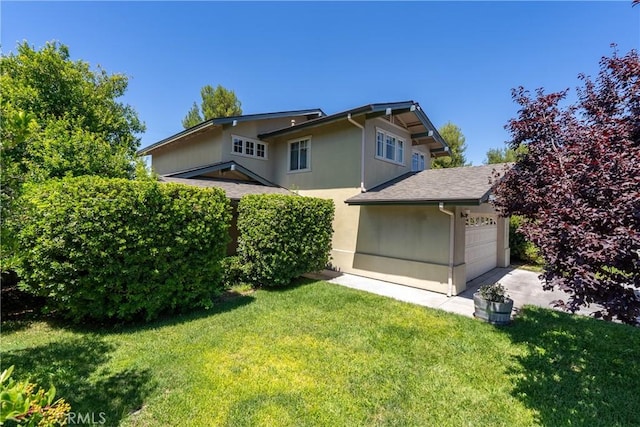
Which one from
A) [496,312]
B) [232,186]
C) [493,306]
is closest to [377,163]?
[232,186]

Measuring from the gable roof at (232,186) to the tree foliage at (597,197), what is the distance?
365 inches

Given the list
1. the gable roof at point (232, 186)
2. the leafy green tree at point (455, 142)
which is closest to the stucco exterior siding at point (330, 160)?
the gable roof at point (232, 186)

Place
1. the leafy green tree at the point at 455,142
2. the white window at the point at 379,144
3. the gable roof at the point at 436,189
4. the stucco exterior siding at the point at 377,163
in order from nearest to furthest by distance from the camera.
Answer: the gable roof at the point at 436,189, the stucco exterior siding at the point at 377,163, the white window at the point at 379,144, the leafy green tree at the point at 455,142

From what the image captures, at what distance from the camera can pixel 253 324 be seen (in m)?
6.46

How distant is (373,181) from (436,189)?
278 centimetres

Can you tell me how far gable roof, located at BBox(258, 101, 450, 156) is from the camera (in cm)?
1088

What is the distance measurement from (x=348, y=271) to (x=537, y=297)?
255 inches

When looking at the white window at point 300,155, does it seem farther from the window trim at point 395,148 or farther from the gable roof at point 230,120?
the window trim at point 395,148

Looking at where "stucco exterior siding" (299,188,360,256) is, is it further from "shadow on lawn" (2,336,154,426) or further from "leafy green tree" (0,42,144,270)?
"shadow on lawn" (2,336,154,426)

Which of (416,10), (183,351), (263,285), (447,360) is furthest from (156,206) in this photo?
(416,10)

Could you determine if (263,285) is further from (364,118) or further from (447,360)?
(364,118)

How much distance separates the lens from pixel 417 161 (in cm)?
1581

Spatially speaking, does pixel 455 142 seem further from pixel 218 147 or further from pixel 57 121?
pixel 57 121

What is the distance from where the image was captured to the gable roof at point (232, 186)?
11.2 m
